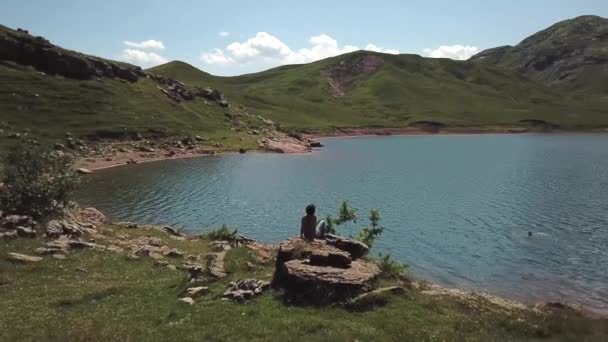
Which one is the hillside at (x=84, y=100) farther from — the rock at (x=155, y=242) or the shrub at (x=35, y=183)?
the rock at (x=155, y=242)

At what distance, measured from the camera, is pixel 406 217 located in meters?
63.0

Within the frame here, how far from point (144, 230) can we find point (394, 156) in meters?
101

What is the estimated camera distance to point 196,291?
25109mm

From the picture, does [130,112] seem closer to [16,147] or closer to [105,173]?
[105,173]

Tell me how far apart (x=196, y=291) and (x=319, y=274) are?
19.4 ft

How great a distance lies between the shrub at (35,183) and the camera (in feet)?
135

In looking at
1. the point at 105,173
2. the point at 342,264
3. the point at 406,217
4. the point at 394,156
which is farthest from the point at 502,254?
the point at 394,156

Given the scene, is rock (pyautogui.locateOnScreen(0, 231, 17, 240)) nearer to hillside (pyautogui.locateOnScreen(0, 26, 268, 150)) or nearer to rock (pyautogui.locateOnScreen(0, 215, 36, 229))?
rock (pyautogui.locateOnScreen(0, 215, 36, 229))

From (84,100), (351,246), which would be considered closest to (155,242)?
(351,246)

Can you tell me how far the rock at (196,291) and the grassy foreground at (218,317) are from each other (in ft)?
1.08

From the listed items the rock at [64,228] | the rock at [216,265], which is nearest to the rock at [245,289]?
the rock at [216,265]

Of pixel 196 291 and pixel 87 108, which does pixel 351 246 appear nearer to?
pixel 196 291

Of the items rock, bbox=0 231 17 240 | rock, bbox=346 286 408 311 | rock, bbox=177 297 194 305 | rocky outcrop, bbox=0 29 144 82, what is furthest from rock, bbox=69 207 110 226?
rocky outcrop, bbox=0 29 144 82

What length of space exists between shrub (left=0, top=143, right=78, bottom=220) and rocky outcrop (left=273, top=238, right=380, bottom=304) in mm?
24120
